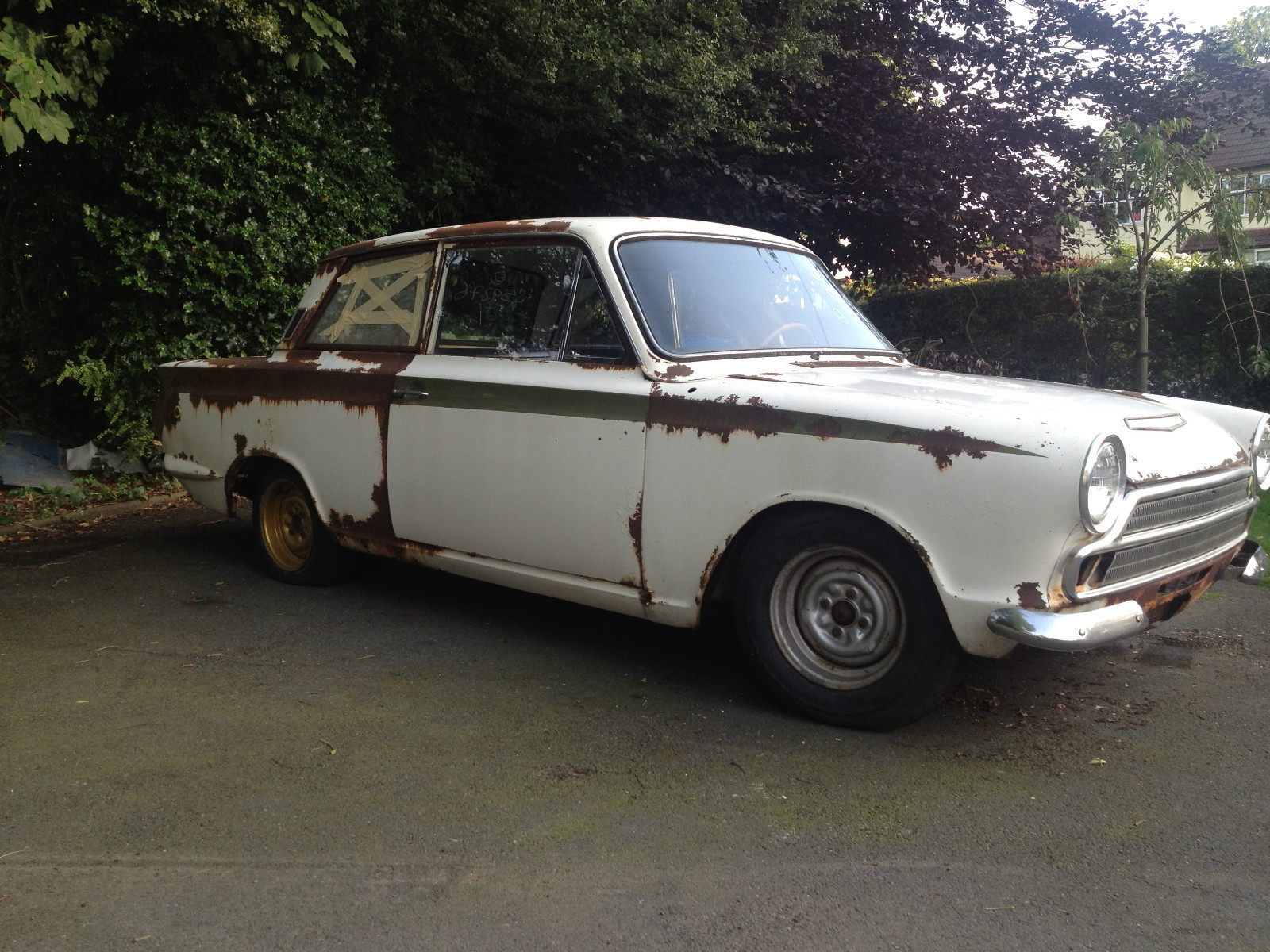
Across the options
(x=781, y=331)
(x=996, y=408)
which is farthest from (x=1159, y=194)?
(x=996, y=408)

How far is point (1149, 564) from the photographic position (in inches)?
136

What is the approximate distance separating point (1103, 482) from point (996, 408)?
385 millimetres

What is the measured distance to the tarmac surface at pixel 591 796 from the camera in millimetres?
2514

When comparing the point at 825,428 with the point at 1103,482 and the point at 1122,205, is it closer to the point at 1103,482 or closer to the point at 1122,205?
the point at 1103,482

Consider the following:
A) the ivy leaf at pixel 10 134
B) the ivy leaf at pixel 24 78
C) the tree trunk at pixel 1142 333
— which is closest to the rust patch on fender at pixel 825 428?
the ivy leaf at pixel 10 134

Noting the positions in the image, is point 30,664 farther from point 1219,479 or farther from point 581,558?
point 1219,479

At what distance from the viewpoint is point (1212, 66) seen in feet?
40.6

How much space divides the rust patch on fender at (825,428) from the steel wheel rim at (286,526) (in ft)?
9.83

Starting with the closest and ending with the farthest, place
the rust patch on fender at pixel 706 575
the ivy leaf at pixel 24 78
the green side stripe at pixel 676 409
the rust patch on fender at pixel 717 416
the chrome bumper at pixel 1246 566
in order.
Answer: the green side stripe at pixel 676 409 < the rust patch on fender at pixel 717 416 < the rust patch on fender at pixel 706 575 < the chrome bumper at pixel 1246 566 < the ivy leaf at pixel 24 78

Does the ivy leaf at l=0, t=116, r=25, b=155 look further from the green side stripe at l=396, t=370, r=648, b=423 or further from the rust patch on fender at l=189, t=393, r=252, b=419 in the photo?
the green side stripe at l=396, t=370, r=648, b=423

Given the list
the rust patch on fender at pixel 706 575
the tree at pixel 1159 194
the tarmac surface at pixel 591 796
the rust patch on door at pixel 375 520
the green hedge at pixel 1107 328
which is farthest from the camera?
the green hedge at pixel 1107 328

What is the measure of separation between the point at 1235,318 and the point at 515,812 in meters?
9.21

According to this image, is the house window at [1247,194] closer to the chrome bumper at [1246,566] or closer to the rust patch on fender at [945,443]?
the chrome bumper at [1246,566]

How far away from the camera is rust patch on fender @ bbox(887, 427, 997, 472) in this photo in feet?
10.4
